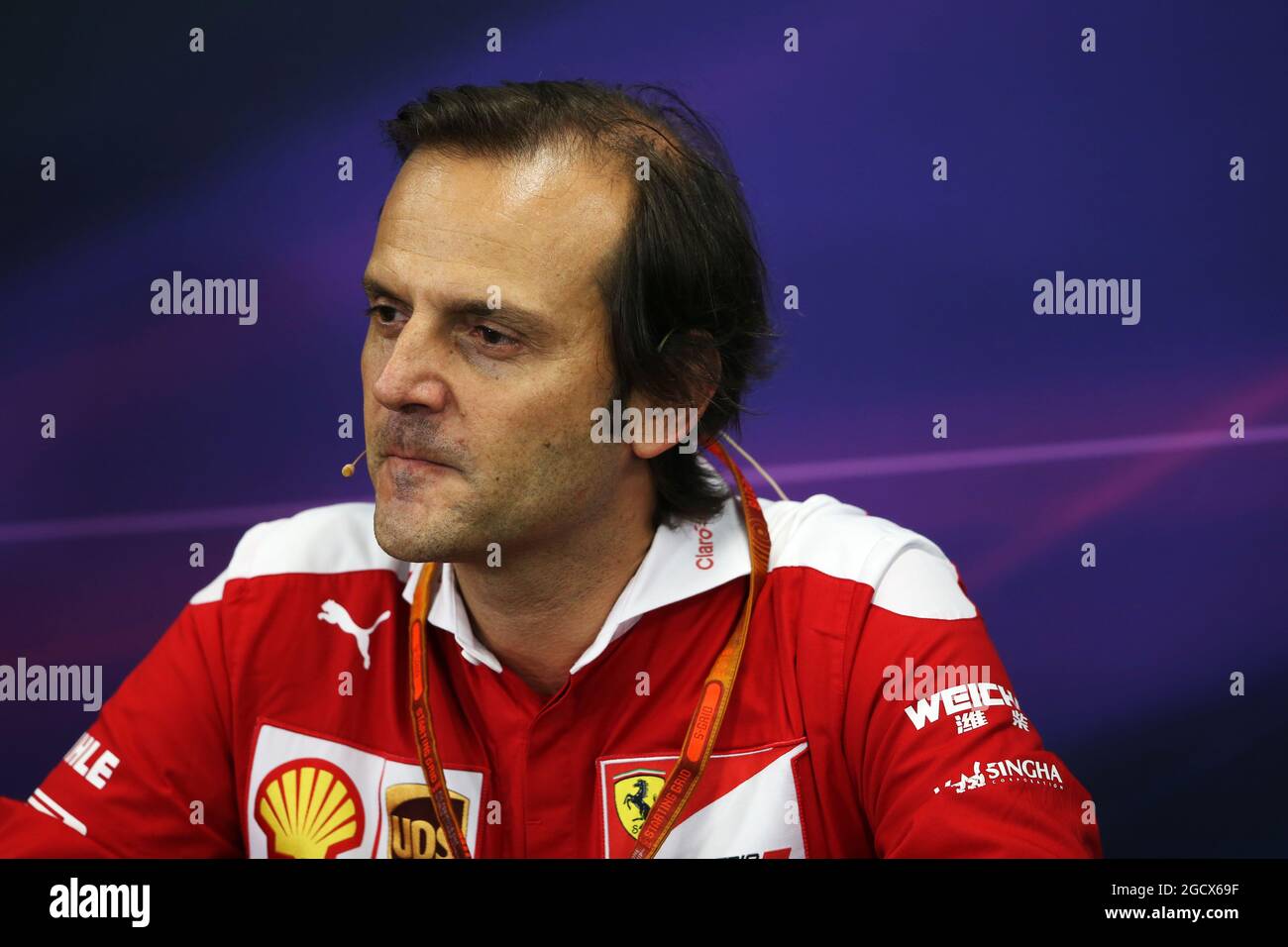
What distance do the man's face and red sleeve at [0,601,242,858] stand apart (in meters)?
0.47

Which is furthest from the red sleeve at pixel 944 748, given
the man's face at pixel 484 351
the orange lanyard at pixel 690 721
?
the man's face at pixel 484 351

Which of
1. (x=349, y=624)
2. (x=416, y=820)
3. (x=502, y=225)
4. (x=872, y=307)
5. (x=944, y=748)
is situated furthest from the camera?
(x=872, y=307)

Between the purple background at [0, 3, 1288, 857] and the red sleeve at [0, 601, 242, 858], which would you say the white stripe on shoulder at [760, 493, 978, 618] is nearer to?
the purple background at [0, 3, 1288, 857]

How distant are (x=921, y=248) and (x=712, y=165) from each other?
60 cm

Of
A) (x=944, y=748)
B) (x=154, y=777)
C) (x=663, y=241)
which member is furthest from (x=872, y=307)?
(x=154, y=777)

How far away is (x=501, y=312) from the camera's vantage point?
2.11m

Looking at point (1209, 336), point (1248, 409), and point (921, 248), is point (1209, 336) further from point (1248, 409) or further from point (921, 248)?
point (921, 248)

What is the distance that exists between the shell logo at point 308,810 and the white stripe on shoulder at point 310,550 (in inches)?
13.1

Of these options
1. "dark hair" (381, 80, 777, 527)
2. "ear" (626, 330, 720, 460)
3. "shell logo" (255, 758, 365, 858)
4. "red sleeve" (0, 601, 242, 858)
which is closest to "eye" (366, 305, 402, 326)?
"dark hair" (381, 80, 777, 527)

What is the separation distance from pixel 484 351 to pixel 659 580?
1.55 feet

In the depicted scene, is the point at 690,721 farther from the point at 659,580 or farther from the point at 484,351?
the point at 484,351

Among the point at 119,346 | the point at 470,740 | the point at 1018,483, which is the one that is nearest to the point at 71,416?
the point at 119,346

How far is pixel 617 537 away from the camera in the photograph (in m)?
2.33

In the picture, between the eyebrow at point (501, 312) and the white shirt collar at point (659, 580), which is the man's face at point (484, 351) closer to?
the eyebrow at point (501, 312)
